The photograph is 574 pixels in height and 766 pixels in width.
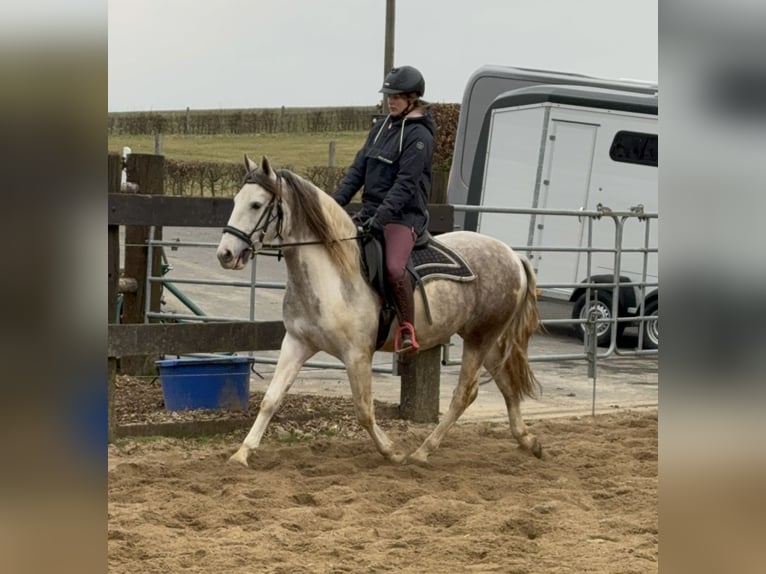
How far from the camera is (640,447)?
235 inches

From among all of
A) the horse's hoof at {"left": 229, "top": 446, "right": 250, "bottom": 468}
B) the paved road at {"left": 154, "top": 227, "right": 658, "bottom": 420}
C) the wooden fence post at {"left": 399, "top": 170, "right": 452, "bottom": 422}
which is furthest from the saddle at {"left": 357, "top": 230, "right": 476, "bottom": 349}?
the wooden fence post at {"left": 399, "top": 170, "right": 452, "bottom": 422}

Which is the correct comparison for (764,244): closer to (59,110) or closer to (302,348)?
(59,110)

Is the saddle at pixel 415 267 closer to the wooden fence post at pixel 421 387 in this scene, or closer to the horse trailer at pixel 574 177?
the wooden fence post at pixel 421 387

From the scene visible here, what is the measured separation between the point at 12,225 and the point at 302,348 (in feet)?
14.8

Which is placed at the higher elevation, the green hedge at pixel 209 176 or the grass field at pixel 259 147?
the grass field at pixel 259 147

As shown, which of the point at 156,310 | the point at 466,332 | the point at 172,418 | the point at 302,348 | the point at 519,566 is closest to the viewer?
the point at 519,566

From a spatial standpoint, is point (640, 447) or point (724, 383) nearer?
point (724, 383)

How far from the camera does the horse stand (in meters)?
5.09

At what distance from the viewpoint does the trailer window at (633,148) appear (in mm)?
11070

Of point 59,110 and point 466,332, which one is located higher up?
point 59,110

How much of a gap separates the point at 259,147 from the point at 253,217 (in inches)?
942

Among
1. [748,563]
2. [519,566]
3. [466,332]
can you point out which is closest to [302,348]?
[466,332]

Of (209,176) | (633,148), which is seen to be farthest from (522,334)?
(209,176)

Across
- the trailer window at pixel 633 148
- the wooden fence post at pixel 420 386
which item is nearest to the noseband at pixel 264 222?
the wooden fence post at pixel 420 386
